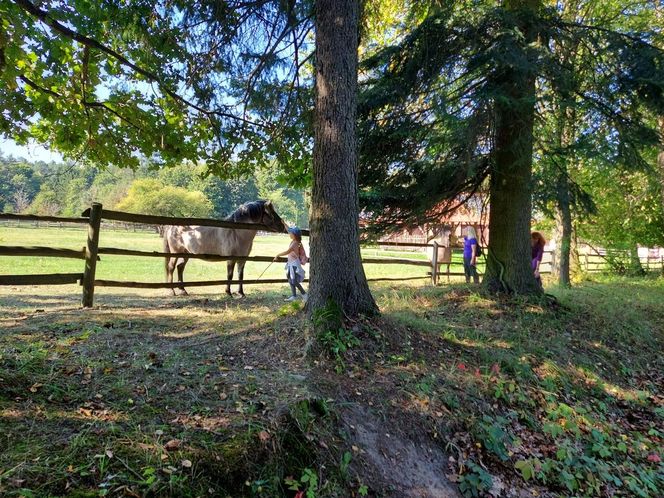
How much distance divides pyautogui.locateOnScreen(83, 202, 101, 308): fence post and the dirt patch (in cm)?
469

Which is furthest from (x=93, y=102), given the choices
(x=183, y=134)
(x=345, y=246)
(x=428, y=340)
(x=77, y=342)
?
(x=428, y=340)

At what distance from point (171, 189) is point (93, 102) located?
1735 inches

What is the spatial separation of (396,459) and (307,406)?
786mm

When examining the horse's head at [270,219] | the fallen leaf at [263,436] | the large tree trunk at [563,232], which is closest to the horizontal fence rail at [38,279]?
the horse's head at [270,219]

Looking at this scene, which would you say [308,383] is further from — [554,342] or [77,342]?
[554,342]

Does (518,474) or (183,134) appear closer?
(518,474)

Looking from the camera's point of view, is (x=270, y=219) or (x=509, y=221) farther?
(x=270, y=219)

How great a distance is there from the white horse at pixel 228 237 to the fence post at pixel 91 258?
6.99 feet

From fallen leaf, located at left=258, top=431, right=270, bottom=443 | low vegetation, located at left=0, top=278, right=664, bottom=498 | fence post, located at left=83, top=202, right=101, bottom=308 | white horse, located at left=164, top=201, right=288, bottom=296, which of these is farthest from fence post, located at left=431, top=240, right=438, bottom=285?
fallen leaf, located at left=258, top=431, right=270, bottom=443

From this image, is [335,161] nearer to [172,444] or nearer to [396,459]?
[396,459]

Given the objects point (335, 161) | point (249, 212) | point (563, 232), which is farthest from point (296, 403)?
point (563, 232)

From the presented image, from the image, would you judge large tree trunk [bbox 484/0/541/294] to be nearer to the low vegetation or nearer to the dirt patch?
the low vegetation

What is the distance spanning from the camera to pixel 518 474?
127 inches

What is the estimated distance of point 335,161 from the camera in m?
4.11
